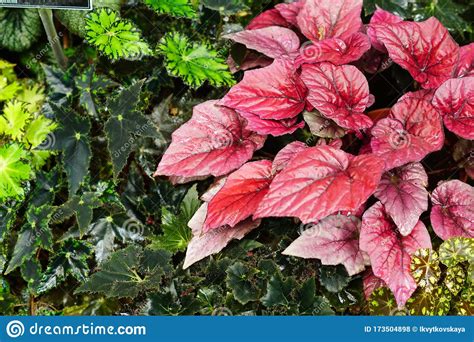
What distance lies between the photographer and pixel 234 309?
1935 mm

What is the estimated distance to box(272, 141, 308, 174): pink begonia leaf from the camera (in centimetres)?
194

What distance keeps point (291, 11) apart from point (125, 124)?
76cm

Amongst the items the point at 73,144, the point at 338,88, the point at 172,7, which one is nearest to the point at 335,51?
the point at 338,88

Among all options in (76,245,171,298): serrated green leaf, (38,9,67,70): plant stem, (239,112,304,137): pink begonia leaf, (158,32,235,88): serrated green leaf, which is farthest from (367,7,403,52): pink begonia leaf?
(38,9,67,70): plant stem

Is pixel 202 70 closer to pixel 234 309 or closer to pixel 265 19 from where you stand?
pixel 265 19

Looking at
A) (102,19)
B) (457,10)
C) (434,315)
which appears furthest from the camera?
(457,10)

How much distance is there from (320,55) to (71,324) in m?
1.15

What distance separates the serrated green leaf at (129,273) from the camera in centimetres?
191

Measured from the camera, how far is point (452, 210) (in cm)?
189

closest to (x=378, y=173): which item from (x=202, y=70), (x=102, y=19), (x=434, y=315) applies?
(x=434, y=315)

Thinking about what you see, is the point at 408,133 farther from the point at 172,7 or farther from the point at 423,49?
the point at 172,7

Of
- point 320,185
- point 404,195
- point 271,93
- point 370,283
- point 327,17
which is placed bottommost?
point 370,283

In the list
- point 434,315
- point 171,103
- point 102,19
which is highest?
point 102,19

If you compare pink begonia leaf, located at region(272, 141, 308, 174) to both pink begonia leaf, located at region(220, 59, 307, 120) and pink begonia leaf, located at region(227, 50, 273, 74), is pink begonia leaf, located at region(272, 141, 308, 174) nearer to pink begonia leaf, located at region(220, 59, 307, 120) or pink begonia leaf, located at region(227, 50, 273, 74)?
pink begonia leaf, located at region(220, 59, 307, 120)
